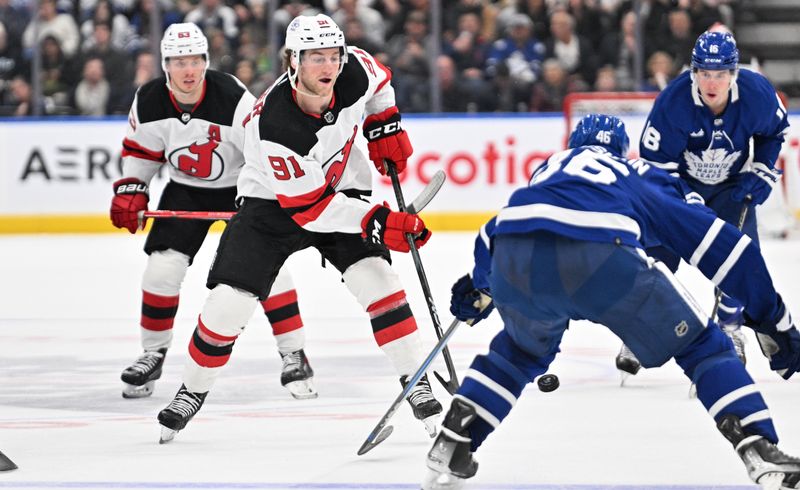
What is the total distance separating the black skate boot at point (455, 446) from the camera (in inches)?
116

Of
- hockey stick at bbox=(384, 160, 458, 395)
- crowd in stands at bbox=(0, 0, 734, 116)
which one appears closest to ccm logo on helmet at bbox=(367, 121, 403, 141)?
hockey stick at bbox=(384, 160, 458, 395)

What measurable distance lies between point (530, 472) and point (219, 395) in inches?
57.8

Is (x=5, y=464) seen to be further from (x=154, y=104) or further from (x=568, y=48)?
(x=568, y=48)

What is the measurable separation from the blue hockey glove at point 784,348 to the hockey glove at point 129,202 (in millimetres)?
2058

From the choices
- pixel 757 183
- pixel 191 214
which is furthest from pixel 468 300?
pixel 757 183

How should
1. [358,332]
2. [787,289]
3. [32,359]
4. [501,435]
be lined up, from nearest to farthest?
[501,435] < [32,359] < [358,332] < [787,289]

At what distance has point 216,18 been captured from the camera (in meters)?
9.70

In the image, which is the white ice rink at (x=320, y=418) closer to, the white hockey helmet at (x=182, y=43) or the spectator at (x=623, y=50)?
the white hockey helmet at (x=182, y=43)

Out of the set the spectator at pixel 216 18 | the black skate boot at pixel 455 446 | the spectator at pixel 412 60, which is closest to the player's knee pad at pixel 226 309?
the black skate boot at pixel 455 446

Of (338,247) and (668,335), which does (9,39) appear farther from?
(668,335)

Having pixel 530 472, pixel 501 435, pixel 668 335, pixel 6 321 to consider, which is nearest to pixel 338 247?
pixel 501 435

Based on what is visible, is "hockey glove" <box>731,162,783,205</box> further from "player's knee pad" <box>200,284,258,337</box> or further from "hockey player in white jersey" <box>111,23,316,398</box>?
"player's knee pad" <box>200,284,258,337</box>

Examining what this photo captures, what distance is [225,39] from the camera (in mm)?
9656

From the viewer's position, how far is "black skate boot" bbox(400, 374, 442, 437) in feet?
12.1
